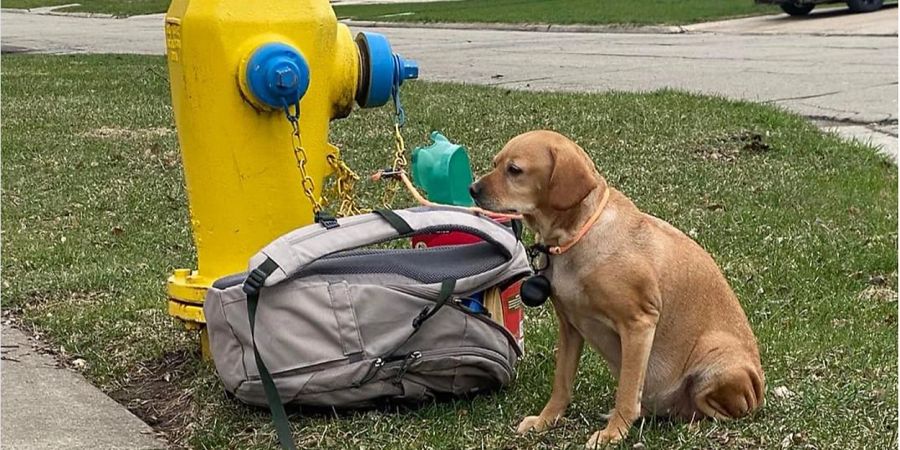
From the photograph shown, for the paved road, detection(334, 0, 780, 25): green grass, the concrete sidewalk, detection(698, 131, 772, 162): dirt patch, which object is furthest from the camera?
detection(334, 0, 780, 25): green grass

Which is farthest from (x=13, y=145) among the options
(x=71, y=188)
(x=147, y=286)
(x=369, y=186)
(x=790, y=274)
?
(x=790, y=274)

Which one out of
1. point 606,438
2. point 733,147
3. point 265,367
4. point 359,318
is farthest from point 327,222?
point 733,147

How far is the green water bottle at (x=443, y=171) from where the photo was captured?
4035mm

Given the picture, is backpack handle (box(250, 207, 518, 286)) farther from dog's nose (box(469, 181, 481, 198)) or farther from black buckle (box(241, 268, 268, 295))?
dog's nose (box(469, 181, 481, 198))

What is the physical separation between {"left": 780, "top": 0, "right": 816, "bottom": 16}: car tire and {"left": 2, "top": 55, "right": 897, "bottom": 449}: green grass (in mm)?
12002

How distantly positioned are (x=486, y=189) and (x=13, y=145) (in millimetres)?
6609

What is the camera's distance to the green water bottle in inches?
159

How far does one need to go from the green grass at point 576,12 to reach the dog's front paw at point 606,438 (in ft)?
59.7

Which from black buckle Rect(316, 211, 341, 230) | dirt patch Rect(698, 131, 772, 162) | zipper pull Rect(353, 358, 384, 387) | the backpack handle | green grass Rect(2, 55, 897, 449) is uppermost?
black buckle Rect(316, 211, 341, 230)

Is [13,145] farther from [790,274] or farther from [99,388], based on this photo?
[790,274]

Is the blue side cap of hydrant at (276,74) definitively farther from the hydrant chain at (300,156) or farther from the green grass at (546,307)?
the green grass at (546,307)

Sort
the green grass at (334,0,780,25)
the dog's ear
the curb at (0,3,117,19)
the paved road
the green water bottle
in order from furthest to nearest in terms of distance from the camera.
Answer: the curb at (0,3,117,19) → the green grass at (334,0,780,25) → the paved road → the green water bottle → the dog's ear

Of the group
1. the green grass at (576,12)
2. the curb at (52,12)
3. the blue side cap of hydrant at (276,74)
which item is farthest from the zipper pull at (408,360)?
the curb at (52,12)

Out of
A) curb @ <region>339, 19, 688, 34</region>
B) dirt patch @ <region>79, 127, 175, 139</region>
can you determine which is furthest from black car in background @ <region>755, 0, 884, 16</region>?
dirt patch @ <region>79, 127, 175, 139</region>
